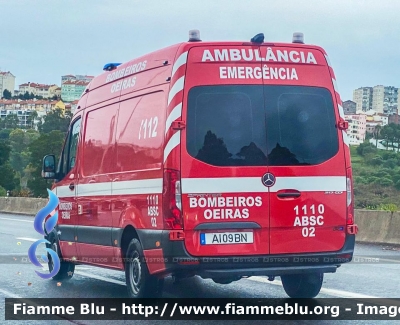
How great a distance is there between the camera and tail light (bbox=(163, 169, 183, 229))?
8016 mm

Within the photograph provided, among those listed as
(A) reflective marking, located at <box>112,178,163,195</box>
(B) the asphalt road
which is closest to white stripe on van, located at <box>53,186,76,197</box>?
(B) the asphalt road

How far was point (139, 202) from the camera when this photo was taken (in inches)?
344

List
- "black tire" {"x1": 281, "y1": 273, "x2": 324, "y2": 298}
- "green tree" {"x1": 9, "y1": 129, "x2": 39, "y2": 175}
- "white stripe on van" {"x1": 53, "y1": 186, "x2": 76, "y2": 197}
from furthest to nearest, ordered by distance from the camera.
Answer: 1. "green tree" {"x1": 9, "y1": 129, "x2": 39, "y2": 175}
2. "white stripe on van" {"x1": 53, "y1": 186, "x2": 76, "y2": 197}
3. "black tire" {"x1": 281, "y1": 273, "x2": 324, "y2": 298}

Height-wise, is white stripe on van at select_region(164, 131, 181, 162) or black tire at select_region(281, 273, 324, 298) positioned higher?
white stripe on van at select_region(164, 131, 181, 162)

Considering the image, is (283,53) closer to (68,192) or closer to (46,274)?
Result: (68,192)

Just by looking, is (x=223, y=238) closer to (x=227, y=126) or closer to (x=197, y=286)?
(x=227, y=126)

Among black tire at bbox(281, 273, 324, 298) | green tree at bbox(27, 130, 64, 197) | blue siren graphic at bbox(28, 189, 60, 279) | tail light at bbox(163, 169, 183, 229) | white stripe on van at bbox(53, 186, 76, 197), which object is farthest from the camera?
green tree at bbox(27, 130, 64, 197)

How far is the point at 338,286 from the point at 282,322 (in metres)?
2.79

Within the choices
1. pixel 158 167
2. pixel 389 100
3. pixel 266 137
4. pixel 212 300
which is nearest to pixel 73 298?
pixel 212 300

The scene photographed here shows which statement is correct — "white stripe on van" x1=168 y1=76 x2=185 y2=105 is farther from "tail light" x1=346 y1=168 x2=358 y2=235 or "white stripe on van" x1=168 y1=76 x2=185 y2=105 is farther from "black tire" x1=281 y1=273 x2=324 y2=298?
"black tire" x1=281 y1=273 x2=324 y2=298

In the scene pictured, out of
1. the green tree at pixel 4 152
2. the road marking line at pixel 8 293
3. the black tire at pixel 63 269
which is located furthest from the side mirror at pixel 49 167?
the green tree at pixel 4 152

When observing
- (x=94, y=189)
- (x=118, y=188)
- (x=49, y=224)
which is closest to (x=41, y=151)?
(x=49, y=224)

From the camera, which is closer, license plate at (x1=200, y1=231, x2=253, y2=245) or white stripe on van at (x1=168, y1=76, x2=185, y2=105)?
license plate at (x1=200, y1=231, x2=253, y2=245)

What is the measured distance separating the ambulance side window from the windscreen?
3.29 m
